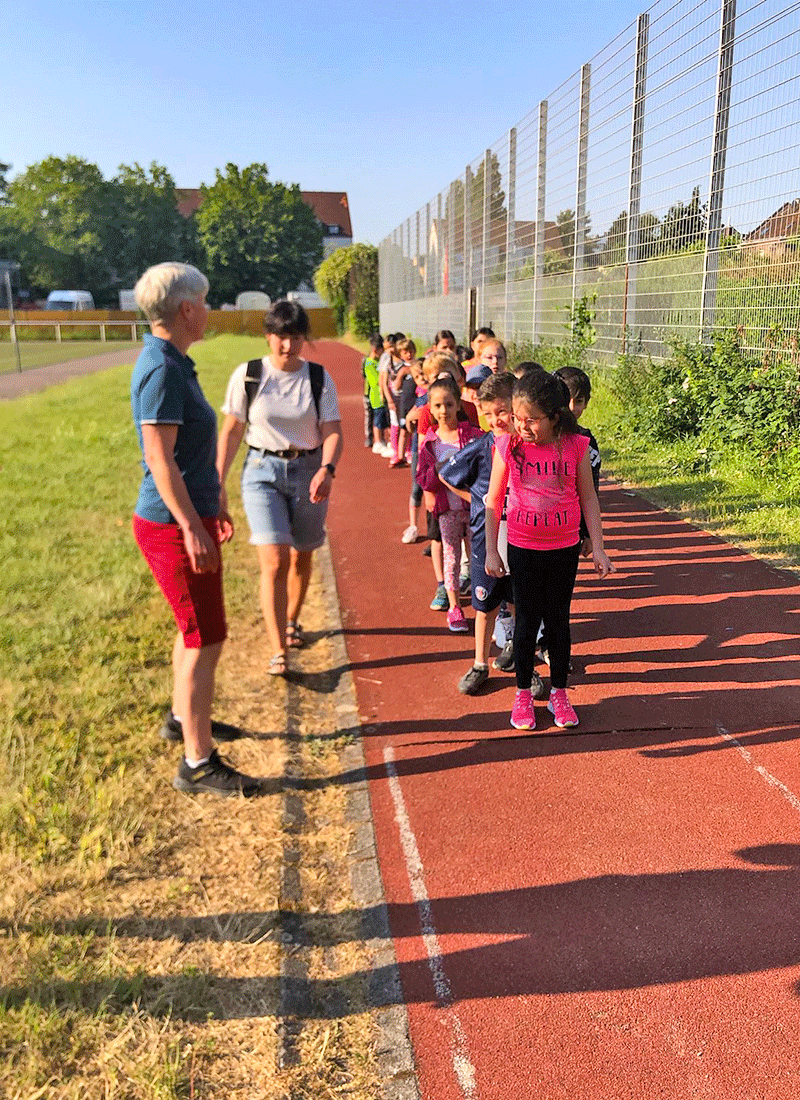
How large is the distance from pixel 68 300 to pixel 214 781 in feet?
245

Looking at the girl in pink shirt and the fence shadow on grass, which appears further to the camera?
the girl in pink shirt

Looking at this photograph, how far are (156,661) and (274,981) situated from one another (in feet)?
9.78

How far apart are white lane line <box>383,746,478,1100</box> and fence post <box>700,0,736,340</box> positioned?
27.2ft

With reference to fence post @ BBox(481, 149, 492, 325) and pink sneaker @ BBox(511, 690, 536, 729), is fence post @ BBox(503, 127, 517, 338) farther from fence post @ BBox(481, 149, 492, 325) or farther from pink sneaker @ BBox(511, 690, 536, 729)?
pink sneaker @ BBox(511, 690, 536, 729)

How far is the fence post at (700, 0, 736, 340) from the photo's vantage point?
32.3 ft

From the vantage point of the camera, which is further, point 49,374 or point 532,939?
point 49,374

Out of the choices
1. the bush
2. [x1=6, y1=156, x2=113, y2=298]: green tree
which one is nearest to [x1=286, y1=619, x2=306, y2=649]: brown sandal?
the bush

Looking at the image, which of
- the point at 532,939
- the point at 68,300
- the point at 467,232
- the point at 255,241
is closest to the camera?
the point at 532,939

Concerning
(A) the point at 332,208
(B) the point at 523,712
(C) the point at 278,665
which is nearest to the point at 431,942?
(B) the point at 523,712

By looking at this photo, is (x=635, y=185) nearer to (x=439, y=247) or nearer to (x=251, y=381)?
(x=251, y=381)

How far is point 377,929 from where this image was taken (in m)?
2.96

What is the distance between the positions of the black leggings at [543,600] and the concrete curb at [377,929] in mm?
961

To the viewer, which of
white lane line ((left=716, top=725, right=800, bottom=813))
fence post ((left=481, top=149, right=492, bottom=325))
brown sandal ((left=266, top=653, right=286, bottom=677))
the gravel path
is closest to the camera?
white lane line ((left=716, top=725, right=800, bottom=813))

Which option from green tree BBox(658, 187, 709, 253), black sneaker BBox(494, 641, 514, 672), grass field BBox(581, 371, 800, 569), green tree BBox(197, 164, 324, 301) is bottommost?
black sneaker BBox(494, 641, 514, 672)
